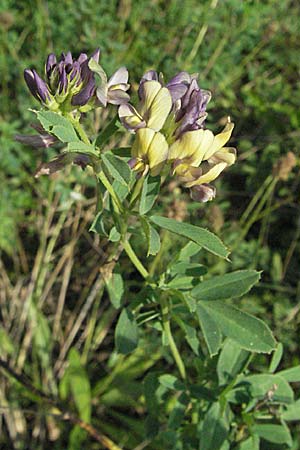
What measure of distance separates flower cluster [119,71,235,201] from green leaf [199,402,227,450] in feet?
2.10

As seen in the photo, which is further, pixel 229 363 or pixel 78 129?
pixel 229 363

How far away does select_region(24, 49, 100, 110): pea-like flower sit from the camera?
1.12 meters

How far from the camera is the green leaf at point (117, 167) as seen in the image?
1.12m

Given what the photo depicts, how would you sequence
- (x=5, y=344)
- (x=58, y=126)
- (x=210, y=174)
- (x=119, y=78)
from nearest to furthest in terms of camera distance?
(x=58, y=126) < (x=210, y=174) < (x=119, y=78) < (x=5, y=344)

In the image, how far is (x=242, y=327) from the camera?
4.37ft

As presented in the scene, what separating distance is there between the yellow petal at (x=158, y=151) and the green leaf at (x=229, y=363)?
620 millimetres

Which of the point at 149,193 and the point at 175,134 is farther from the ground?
the point at 175,134

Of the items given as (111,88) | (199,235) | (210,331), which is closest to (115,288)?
(210,331)

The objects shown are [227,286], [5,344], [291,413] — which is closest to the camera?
[227,286]

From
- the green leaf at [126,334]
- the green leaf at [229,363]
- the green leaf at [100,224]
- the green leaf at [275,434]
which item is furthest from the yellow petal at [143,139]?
the green leaf at [275,434]

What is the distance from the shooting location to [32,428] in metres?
2.42

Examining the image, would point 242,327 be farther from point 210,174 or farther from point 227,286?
point 210,174

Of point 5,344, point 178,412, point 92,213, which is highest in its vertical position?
point 178,412

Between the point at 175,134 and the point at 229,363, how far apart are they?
2.25 ft
